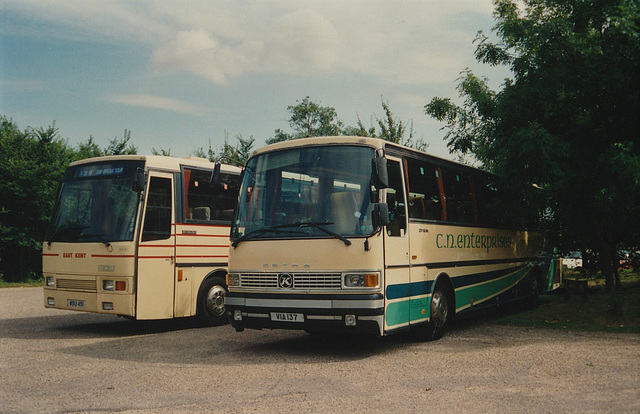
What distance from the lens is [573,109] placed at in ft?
43.0

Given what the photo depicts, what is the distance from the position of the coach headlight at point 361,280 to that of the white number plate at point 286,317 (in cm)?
82

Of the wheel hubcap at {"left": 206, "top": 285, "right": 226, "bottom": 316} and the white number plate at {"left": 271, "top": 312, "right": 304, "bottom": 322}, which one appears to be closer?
the white number plate at {"left": 271, "top": 312, "right": 304, "bottom": 322}

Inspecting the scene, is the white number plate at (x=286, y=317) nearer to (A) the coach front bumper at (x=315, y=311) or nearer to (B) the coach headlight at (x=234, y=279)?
(A) the coach front bumper at (x=315, y=311)

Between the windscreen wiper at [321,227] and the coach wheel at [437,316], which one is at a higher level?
the windscreen wiper at [321,227]

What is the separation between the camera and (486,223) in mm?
13367

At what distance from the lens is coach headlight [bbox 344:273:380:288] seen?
8.87m

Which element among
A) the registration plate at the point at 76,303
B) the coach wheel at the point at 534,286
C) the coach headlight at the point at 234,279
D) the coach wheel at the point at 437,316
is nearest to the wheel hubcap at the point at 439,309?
the coach wheel at the point at 437,316

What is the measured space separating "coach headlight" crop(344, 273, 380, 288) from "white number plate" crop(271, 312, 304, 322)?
821 millimetres

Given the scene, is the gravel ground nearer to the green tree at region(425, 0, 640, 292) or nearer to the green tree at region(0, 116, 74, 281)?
the green tree at region(425, 0, 640, 292)

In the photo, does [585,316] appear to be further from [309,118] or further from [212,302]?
[309,118]

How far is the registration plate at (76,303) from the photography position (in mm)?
11758

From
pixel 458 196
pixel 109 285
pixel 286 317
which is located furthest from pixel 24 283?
pixel 286 317

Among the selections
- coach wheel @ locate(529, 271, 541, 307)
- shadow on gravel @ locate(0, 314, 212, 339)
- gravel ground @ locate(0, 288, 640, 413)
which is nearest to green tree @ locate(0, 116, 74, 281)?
shadow on gravel @ locate(0, 314, 212, 339)

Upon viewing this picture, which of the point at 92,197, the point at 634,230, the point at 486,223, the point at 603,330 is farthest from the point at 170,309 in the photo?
the point at 634,230
